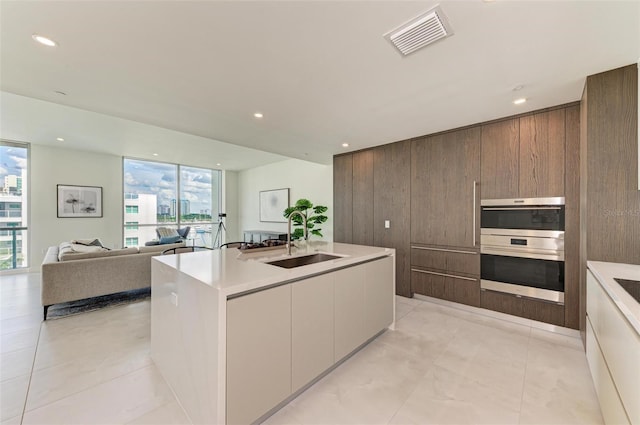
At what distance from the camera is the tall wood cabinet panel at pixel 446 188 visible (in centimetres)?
317

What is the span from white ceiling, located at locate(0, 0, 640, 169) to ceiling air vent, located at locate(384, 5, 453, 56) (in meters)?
0.05

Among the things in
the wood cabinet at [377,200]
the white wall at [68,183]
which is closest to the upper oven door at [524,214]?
the wood cabinet at [377,200]

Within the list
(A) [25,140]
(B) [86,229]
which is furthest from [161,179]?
(A) [25,140]

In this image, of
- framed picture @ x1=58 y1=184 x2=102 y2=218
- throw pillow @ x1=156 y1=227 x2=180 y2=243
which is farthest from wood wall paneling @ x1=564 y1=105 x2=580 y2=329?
framed picture @ x1=58 y1=184 x2=102 y2=218

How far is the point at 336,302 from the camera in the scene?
1979 mm

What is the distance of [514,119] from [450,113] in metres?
0.73

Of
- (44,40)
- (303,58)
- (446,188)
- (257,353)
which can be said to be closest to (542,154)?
(446,188)

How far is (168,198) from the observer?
720 centimetres

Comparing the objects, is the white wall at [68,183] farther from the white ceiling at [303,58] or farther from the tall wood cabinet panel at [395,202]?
the tall wood cabinet panel at [395,202]

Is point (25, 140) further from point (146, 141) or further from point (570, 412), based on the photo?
point (570, 412)

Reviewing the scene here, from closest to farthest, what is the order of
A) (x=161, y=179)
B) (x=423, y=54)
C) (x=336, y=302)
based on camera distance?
(x=423, y=54) < (x=336, y=302) < (x=161, y=179)

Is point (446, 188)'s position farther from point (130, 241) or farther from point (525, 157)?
point (130, 241)

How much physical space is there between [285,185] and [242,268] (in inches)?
209

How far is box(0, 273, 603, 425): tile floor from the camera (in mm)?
1578
